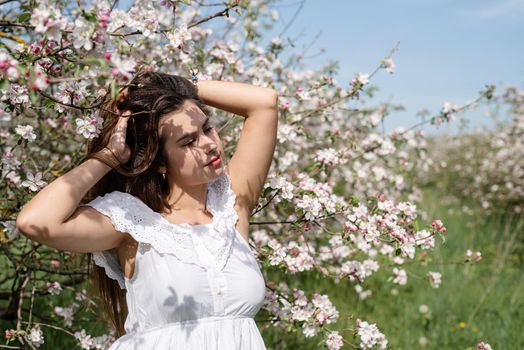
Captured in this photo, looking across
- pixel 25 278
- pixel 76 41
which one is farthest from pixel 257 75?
pixel 76 41

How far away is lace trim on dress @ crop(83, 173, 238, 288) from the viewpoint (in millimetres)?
1846

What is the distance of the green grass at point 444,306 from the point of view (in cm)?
373

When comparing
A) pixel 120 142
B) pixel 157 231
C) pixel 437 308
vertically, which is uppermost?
pixel 120 142

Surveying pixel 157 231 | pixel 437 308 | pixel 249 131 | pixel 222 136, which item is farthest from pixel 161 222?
pixel 437 308

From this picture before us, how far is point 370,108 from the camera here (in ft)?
15.1

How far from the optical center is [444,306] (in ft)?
14.2

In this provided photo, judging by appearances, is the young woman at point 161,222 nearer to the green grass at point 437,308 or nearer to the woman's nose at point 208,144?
the woman's nose at point 208,144

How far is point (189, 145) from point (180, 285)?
47 centimetres

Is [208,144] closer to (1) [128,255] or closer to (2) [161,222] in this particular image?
(2) [161,222]

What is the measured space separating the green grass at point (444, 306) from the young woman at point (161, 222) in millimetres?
1407

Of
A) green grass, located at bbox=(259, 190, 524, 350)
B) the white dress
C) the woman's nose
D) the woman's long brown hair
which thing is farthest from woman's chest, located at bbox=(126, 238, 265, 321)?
green grass, located at bbox=(259, 190, 524, 350)

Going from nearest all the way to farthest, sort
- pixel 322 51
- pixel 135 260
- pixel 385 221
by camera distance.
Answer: pixel 135 260
pixel 385 221
pixel 322 51

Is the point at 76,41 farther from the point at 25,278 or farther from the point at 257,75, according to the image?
the point at 257,75

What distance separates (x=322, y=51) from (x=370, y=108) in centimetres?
77
